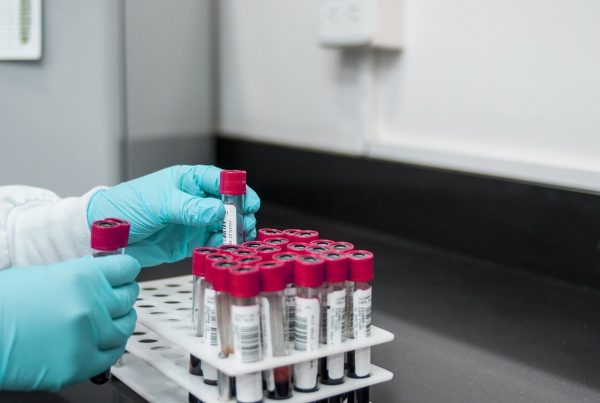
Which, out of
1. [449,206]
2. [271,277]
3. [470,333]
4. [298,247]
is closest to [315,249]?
[298,247]

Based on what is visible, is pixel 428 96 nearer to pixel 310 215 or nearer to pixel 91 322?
pixel 310 215

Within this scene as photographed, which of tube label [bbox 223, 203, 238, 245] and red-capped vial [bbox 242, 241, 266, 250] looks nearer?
red-capped vial [bbox 242, 241, 266, 250]

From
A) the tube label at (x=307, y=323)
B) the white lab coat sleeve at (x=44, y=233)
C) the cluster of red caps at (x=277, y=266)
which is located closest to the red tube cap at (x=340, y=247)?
the cluster of red caps at (x=277, y=266)

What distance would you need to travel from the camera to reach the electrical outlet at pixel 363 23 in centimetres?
165

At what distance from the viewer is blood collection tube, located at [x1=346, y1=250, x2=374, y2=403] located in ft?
2.80

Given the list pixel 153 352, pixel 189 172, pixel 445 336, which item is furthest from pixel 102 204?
pixel 445 336

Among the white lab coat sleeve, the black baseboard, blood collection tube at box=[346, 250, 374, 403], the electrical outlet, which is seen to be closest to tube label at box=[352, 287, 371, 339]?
blood collection tube at box=[346, 250, 374, 403]

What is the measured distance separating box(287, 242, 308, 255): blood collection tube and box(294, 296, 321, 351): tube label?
86 mm

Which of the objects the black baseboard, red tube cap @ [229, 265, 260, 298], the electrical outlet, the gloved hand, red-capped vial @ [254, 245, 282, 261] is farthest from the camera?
the electrical outlet

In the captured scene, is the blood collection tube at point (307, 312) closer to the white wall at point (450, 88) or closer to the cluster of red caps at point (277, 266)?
the cluster of red caps at point (277, 266)

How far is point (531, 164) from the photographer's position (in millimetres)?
1434

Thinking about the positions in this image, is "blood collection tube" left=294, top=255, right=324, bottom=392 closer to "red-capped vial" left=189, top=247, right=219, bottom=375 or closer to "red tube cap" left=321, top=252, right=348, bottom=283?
"red tube cap" left=321, top=252, right=348, bottom=283

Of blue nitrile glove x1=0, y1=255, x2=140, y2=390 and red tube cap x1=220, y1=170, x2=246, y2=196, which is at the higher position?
red tube cap x1=220, y1=170, x2=246, y2=196

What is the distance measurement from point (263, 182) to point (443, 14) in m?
0.75
